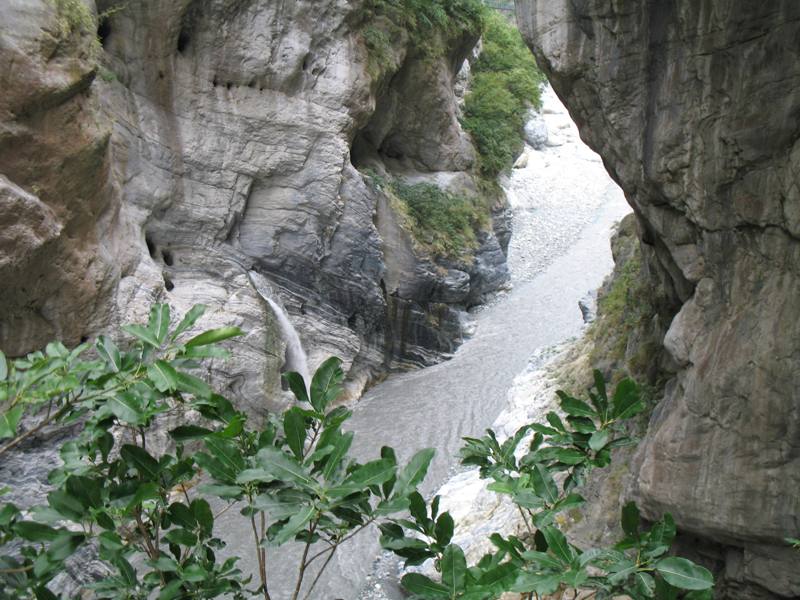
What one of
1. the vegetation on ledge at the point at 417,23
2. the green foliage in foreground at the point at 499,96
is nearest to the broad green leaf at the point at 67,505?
the vegetation on ledge at the point at 417,23

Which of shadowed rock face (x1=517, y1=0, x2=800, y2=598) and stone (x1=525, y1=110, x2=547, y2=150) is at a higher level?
stone (x1=525, y1=110, x2=547, y2=150)

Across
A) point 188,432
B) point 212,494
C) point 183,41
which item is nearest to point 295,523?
point 212,494

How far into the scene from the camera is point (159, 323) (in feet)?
9.18

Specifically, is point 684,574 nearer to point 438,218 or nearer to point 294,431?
point 294,431

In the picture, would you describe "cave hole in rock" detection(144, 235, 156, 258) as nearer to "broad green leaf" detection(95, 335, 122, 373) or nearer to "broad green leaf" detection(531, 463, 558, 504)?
"broad green leaf" detection(95, 335, 122, 373)

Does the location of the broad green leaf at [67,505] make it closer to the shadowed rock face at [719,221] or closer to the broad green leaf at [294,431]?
the broad green leaf at [294,431]

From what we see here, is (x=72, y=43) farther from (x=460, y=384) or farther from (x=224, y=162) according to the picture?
(x=460, y=384)

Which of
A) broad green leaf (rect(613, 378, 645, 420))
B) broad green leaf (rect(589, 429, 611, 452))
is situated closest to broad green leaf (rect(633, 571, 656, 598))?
broad green leaf (rect(589, 429, 611, 452))

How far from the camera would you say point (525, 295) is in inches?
772

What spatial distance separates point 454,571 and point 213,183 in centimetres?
1167

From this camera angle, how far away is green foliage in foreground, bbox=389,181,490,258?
16.9 meters

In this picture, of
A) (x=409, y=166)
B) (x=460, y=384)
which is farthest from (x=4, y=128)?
(x=409, y=166)

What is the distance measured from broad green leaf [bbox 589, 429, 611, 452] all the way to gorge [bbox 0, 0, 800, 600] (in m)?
1.92

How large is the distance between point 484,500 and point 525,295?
11426mm
